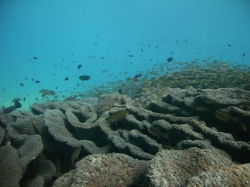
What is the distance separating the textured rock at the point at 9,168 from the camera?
8.38ft

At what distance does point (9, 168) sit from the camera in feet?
8.93

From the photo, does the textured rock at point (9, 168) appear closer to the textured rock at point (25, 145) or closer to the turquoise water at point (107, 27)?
the textured rock at point (25, 145)

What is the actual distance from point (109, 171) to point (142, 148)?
1762 mm

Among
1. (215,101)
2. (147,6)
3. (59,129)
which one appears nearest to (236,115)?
(215,101)

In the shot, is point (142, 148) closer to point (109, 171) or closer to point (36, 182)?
point (109, 171)

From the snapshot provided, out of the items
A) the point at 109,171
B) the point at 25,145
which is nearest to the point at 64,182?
the point at 109,171

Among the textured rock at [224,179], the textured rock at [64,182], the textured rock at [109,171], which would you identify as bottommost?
the textured rock at [64,182]

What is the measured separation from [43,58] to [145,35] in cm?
13068

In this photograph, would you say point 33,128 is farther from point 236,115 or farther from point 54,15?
point 54,15

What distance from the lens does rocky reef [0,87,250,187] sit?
5.82 feet

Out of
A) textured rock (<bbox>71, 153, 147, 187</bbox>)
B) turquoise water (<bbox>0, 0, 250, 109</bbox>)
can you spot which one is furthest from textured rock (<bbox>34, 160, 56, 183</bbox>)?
turquoise water (<bbox>0, 0, 250, 109</bbox>)

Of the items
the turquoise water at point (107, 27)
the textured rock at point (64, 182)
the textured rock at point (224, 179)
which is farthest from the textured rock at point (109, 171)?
the turquoise water at point (107, 27)

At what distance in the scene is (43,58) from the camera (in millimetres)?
191875

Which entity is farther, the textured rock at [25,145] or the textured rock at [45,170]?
the textured rock at [45,170]
